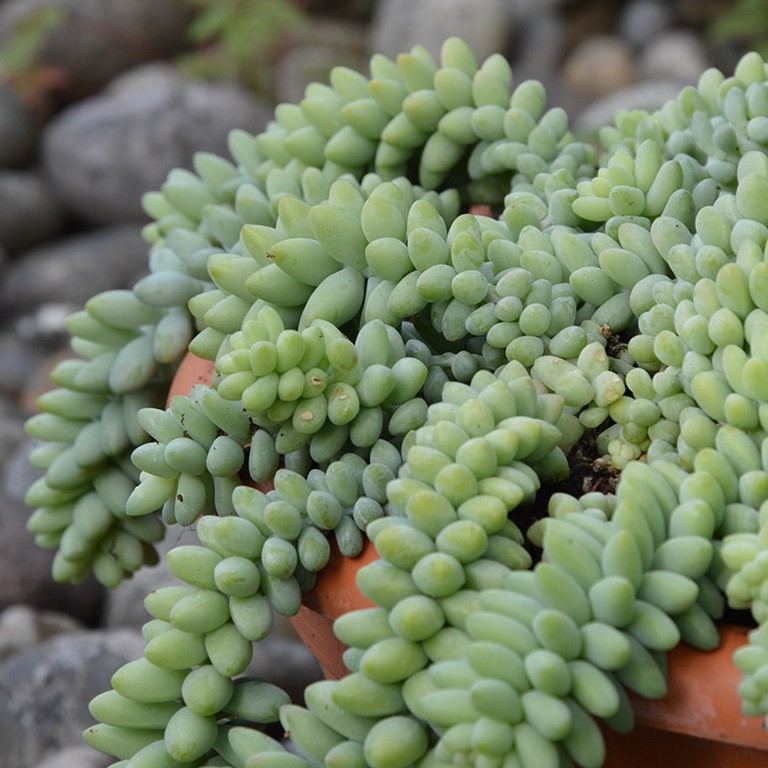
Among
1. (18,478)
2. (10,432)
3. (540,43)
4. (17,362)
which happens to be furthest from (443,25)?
(18,478)

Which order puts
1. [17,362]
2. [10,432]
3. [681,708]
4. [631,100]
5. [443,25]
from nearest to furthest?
[681,708] < [10,432] < [631,100] < [17,362] < [443,25]

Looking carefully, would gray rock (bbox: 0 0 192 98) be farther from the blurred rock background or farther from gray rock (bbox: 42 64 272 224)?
gray rock (bbox: 42 64 272 224)

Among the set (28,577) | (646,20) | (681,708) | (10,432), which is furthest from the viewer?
(646,20)

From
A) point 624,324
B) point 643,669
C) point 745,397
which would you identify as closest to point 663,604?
point 643,669

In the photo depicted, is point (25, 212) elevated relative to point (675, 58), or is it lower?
lower

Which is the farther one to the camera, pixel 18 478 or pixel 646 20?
pixel 646 20

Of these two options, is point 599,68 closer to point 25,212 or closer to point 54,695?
point 25,212

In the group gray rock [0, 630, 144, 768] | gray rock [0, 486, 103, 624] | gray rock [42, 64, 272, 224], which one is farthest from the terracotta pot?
gray rock [42, 64, 272, 224]
